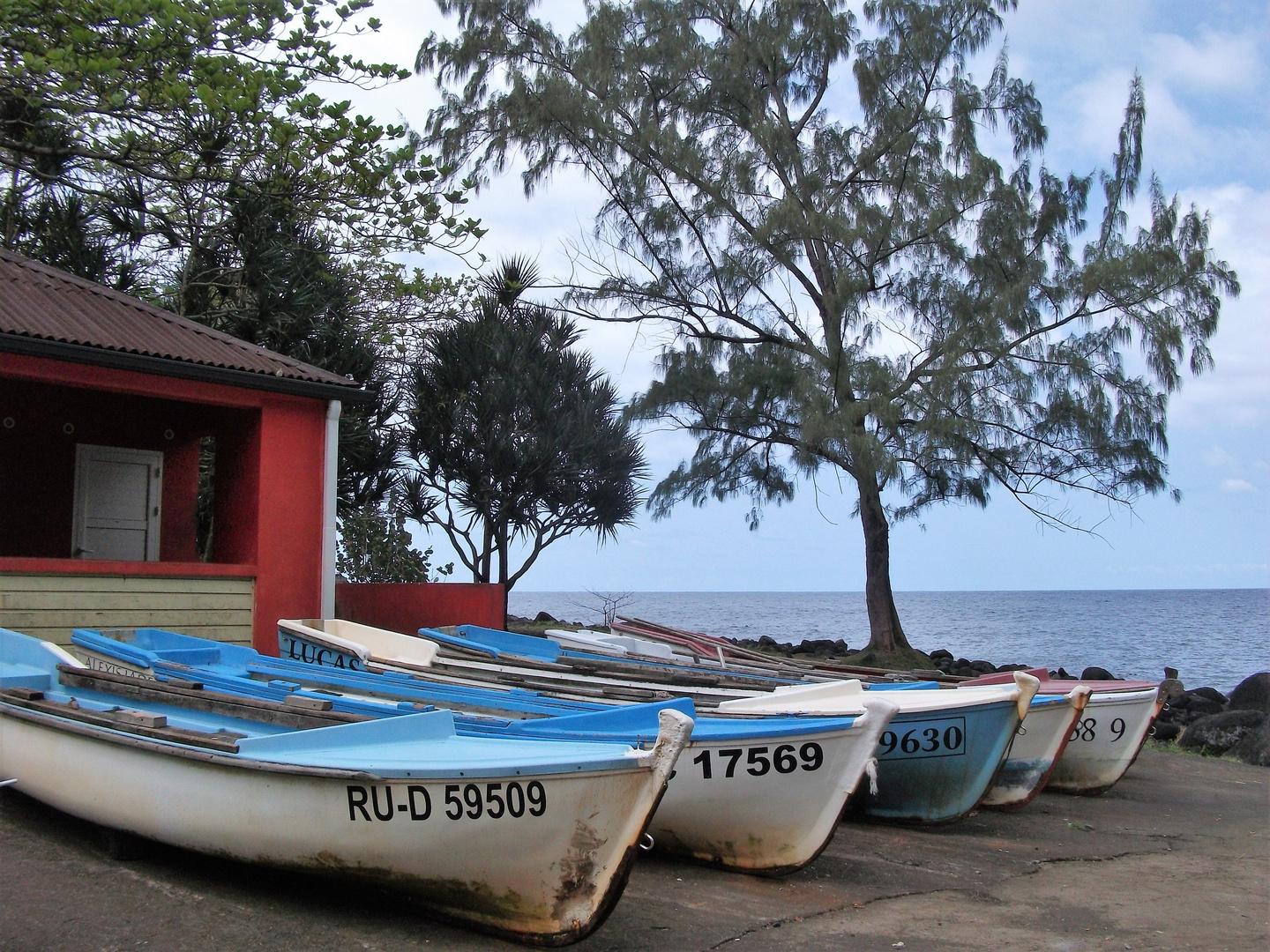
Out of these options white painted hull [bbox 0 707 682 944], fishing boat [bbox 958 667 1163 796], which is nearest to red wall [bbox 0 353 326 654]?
white painted hull [bbox 0 707 682 944]

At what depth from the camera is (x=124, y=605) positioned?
9469 millimetres

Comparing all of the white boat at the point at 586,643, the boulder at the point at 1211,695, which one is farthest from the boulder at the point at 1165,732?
the white boat at the point at 586,643

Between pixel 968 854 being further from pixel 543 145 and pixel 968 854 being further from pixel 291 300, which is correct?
pixel 543 145

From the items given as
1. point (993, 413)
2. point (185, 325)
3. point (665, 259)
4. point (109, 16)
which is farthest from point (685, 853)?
point (665, 259)

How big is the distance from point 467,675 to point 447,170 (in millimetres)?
10515

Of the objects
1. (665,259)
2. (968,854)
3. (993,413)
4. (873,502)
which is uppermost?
(665,259)

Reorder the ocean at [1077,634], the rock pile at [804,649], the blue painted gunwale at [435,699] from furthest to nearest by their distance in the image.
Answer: the ocean at [1077,634], the rock pile at [804,649], the blue painted gunwale at [435,699]

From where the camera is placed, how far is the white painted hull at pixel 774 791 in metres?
5.59

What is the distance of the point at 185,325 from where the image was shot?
37.8ft

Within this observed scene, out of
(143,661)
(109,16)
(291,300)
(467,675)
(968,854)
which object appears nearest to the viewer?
A: (968,854)

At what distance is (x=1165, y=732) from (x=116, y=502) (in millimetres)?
13008

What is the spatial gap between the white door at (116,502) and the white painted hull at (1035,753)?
970 cm

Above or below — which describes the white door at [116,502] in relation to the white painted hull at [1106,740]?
above

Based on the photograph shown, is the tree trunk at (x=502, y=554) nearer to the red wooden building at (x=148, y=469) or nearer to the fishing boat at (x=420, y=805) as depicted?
the red wooden building at (x=148, y=469)
